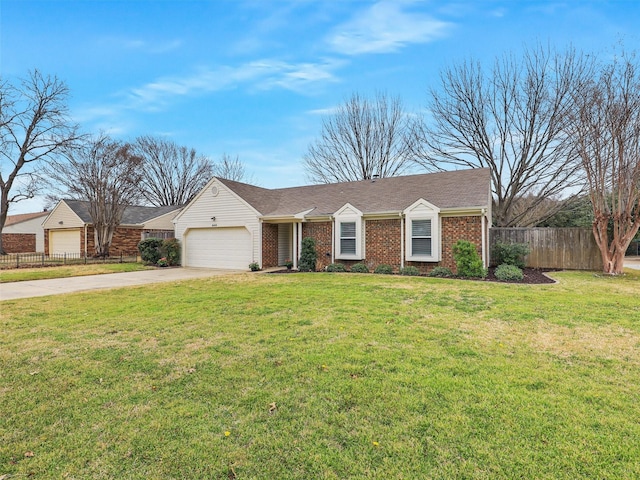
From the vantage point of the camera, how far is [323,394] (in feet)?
Result: 10.2

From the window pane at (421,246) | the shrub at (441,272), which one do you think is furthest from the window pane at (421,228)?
the shrub at (441,272)

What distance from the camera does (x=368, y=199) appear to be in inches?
592

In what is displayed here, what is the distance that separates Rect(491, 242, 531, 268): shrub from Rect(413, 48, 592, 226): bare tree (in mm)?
4379

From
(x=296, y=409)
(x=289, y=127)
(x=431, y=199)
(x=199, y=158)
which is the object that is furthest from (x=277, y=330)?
(x=199, y=158)

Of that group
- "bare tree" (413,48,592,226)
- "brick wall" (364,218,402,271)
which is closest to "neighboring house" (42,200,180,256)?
"brick wall" (364,218,402,271)

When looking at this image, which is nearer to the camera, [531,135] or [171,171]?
[531,135]

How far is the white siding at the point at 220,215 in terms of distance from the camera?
15.4 meters

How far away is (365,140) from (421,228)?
14.4 metres

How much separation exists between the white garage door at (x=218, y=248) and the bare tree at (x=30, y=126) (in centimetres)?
1371

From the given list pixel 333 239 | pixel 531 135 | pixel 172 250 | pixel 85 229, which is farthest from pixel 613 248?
pixel 85 229

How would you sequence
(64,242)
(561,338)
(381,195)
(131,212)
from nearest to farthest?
(561,338) → (381,195) → (64,242) → (131,212)

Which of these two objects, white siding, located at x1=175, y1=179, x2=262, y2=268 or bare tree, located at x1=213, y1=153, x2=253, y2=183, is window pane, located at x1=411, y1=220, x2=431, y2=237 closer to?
white siding, located at x1=175, y1=179, x2=262, y2=268

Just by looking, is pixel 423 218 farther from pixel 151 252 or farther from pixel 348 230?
pixel 151 252

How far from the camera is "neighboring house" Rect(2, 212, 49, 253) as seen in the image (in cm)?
3160
